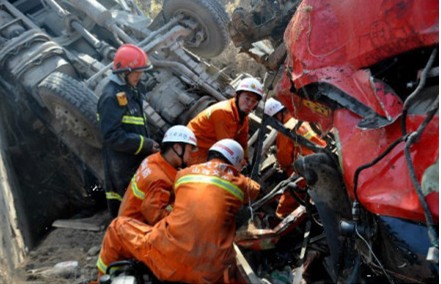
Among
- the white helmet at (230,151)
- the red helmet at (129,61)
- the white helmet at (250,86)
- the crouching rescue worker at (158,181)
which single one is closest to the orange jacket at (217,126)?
the white helmet at (250,86)

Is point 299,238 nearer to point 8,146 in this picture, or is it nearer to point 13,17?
point 8,146

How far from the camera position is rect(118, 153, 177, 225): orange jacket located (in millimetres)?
3760

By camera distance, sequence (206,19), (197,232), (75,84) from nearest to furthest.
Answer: (197,232), (75,84), (206,19)

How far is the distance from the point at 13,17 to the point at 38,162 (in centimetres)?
197

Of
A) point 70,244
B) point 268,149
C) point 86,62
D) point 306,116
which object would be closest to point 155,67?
point 86,62

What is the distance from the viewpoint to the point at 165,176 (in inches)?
151

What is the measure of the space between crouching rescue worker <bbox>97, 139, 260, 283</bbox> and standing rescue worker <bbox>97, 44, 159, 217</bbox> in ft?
3.98

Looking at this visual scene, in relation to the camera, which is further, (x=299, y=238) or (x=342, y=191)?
(x=299, y=238)

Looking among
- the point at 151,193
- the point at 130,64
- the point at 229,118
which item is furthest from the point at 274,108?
the point at 151,193

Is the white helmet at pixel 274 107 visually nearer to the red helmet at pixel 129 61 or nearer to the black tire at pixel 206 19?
the red helmet at pixel 129 61

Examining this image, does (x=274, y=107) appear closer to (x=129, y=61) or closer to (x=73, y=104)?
(x=129, y=61)

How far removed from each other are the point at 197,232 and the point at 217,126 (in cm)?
167

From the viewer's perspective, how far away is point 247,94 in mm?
4777

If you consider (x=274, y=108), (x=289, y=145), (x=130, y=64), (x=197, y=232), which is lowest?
(x=289, y=145)
